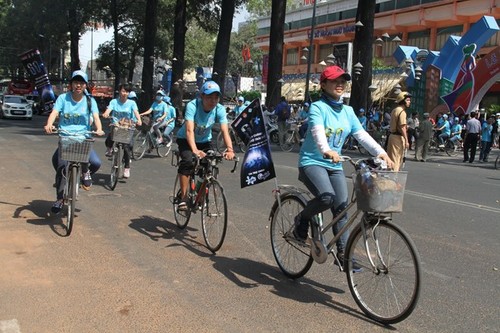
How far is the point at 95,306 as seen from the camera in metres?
4.15

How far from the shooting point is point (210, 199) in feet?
19.3

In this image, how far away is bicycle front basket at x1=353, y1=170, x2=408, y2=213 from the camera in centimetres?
379

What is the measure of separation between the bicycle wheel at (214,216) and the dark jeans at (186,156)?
0.48 meters

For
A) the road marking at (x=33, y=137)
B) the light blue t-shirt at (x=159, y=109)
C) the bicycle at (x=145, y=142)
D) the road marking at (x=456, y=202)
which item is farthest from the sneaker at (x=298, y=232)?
the road marking at (x=33, y=137)

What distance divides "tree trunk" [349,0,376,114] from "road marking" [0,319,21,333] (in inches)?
796

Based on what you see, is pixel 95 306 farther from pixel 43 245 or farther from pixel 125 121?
pixel 125 121

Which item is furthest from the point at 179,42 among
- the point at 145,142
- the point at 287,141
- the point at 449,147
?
the point at 145,142

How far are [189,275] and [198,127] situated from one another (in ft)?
6.37

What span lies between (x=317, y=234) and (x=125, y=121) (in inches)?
250

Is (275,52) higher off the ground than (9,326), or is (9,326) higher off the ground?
Answer: (275,52)

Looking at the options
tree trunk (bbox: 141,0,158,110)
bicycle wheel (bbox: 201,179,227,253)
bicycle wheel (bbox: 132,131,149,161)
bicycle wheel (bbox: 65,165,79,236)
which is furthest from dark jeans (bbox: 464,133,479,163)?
tree trunk (bbox: 141,0,158,110)

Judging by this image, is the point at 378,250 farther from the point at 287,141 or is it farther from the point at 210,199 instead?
the point at 287,141

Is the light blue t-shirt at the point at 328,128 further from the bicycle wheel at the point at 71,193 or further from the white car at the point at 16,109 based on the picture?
the white car at the point at 16,109

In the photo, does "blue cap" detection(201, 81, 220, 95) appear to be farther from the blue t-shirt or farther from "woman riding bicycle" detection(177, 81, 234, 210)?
the blue t-shirt
